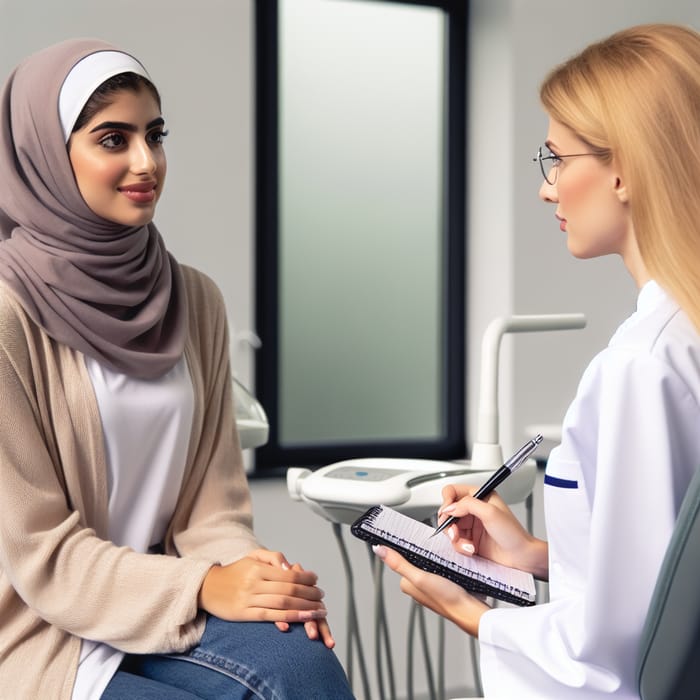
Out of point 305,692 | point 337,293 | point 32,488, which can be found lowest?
point 305,692

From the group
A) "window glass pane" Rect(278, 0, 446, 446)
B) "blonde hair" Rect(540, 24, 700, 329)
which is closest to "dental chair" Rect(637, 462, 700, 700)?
"blonde hair" Rect(540, 24, 700, 329)

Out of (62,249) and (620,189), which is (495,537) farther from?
(62,249)

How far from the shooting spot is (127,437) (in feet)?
4.66

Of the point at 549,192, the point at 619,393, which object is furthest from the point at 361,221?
the point at 619,393

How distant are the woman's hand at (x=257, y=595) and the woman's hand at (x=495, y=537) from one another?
0.22 meters

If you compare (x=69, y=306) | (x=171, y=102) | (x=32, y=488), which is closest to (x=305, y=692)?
(x=32, y=488)

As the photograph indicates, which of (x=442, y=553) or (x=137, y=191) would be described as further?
(x=137, y=191)

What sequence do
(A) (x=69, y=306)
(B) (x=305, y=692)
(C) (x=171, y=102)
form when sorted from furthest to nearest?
(C) (x=171, y=102) → (A) (x=69, y=306) → (B) (x=305, y=692)

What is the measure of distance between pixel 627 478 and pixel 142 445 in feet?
2.46

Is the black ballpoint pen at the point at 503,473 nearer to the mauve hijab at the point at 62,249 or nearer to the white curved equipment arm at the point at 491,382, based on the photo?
the white curved equipment arm at the point at 491,382

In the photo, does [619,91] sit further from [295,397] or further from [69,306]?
[295,397]

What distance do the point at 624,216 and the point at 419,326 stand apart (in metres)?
2.28

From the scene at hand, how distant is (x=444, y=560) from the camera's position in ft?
3.92

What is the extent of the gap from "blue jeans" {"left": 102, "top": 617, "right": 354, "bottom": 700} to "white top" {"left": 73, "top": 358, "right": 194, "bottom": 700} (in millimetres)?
90
